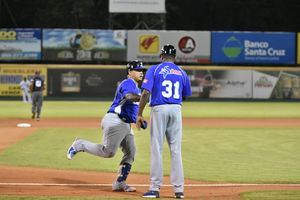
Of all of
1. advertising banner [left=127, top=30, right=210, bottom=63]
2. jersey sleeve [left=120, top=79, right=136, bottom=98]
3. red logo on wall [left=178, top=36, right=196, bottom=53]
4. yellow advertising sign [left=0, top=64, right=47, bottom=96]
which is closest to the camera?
jersey sleeve [left=120, top=79, right=136, bottom=98]

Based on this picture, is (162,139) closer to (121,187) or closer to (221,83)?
(121,187)

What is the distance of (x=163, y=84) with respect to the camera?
899 centimetres

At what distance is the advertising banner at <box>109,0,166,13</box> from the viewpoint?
43344 millimetres

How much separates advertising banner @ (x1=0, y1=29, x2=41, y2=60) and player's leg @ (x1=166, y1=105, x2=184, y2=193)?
1402 inches

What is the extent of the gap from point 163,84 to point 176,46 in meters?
35.2

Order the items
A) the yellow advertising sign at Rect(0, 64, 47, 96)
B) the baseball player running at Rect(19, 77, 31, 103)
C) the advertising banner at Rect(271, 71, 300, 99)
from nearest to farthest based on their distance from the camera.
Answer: the baseball player running at Rect(19, 77, 31, 103) < the yellow advertising sign at Rect(0, 64, 47, 96) < the advertising banner at Rect(271, 71, 300, 99)

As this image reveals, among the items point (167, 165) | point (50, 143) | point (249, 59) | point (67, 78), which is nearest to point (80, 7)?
point (67, 78)

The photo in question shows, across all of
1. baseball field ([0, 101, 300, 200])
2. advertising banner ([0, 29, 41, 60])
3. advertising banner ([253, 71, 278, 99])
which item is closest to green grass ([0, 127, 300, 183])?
baseball field ([0, 101, 300, 200])

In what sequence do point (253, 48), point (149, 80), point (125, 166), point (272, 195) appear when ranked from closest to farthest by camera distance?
point (149, 80)
point (272, 195)
point (125, 166)
point (253, 48)

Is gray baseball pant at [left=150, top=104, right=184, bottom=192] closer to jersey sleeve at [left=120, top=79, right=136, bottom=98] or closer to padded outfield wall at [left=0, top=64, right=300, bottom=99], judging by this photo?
jersey sleeve at [left=120, top=79, right=136, bottom=98]

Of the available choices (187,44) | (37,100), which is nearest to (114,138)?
(37,100)

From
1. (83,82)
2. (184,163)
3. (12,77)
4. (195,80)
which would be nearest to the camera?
(184,163)

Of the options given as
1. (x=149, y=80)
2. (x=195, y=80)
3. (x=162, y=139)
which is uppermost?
(x=195, y=80)

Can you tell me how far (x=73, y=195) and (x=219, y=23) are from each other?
50.4 meters
